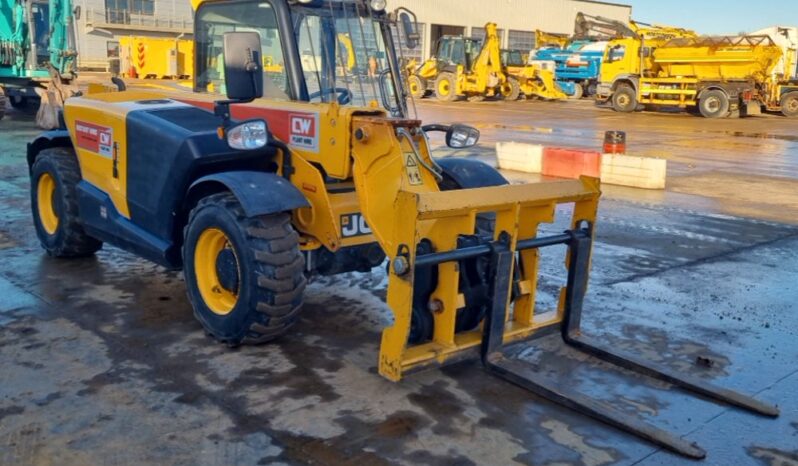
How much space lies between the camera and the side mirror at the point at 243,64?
4531mm

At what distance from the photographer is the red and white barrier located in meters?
11.9

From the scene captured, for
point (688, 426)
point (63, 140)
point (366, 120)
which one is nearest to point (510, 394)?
point (688, 426)

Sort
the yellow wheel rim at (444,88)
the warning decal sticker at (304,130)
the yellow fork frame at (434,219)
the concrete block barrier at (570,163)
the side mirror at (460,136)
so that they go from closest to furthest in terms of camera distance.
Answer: the yellow fork frame at (434,219) < the warning decal sticker at (304,130) < the side mirror at (460,136) < the concrete block barrier at (570,163) < the yellow wheel rim at (444,88)

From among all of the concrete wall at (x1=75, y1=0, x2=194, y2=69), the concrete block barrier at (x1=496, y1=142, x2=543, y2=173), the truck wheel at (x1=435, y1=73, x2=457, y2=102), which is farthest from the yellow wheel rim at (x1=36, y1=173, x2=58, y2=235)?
the concrete wall at (x1=75, y1=0, x2=194, y2=69)

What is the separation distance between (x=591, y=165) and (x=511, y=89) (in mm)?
22487

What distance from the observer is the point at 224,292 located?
517 centimetres

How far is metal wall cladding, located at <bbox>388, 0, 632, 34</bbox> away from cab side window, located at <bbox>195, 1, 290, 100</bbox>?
43798 millimetres

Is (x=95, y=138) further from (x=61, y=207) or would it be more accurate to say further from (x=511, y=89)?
(x=511, y=89)

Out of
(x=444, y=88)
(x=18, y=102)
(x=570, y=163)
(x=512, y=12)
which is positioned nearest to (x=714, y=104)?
(x=444, y=88)

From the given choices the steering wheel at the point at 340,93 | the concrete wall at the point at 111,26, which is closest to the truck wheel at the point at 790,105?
the steering wheel at the point at 340,93

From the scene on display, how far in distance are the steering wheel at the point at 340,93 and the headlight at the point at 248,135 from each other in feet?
1.63

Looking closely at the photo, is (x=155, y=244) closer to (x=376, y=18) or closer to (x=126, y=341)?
(x=126, y=341)

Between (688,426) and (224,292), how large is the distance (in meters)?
2.86

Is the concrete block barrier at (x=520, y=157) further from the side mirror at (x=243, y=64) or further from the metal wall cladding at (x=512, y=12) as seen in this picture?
the metal wall cladding at (x=512, y=12)
